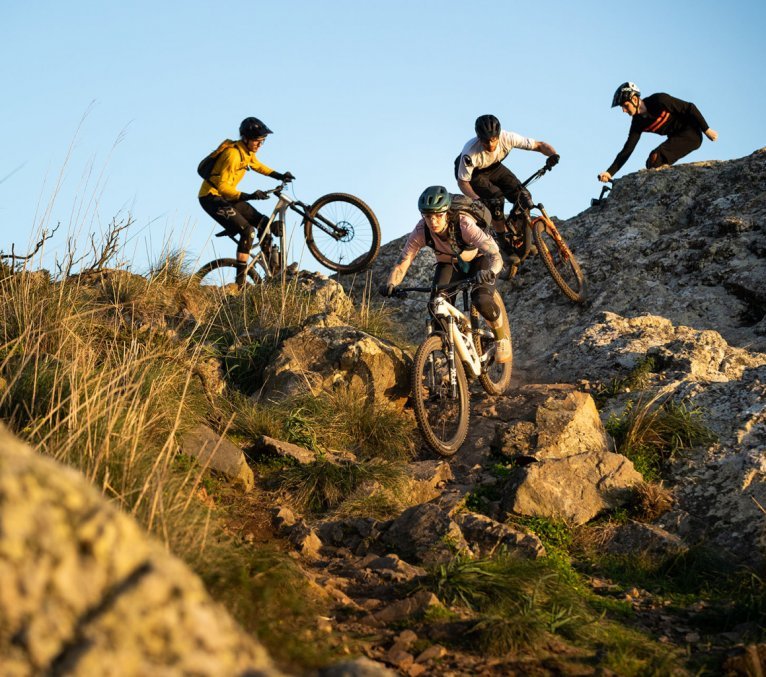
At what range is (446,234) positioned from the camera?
8336 mm

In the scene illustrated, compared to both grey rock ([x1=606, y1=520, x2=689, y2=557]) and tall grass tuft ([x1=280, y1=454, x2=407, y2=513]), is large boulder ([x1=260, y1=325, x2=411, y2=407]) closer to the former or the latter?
tall grass tuft ([x1=280, y1=454, x2=407, y2=513])

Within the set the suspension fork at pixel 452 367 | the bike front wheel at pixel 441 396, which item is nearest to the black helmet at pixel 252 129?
the bike front wheel at pixel 441 396

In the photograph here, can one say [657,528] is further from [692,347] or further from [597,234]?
[597,234]

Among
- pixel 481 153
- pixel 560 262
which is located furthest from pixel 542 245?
pixel 481 153

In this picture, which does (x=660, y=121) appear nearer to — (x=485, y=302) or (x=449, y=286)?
(x=485, y=302)

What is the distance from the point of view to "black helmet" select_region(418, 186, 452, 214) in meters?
7.95

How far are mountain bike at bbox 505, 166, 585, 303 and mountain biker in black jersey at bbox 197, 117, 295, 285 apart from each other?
9.51 ft

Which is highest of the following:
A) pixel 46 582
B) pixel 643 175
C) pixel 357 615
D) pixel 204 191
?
pixel 643 175

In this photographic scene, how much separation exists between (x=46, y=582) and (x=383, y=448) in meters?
5.97

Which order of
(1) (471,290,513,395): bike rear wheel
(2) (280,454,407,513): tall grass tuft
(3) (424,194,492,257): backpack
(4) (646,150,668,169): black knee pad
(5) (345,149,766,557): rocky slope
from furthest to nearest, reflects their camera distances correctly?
1. (4) (646,150,668,169): black knee pad
2. (1) (471,290,513,395): bike rear wheel
3. (3) (424,194,492,257): backpack
4. (5) (345,149,766,557): rocky slope
5. (2) (280,454,407,513): tall grass tuft

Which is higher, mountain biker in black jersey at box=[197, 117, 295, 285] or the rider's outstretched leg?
mountain biker in black jersey at box=[197, 117, 295, 285]

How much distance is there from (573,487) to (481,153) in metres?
4.85

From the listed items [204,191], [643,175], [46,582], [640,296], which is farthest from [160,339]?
[643,175]

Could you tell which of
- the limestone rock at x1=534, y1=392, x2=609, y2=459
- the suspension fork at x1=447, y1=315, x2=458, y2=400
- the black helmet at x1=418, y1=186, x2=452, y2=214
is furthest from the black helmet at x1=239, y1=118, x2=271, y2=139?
the limestone rock at x1=534, y1=392, x2=609, y2=459
